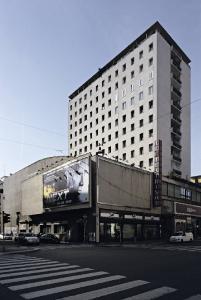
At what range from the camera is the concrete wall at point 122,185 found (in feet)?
144

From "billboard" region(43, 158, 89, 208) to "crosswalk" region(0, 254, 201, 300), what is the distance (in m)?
31.0

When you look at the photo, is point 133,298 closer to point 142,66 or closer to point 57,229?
point 57,229

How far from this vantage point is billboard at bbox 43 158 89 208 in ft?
147

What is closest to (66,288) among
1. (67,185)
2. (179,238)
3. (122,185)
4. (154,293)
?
(154,293)

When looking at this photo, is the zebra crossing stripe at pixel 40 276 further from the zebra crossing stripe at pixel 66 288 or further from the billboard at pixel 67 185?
the billboard at pixel 67 185

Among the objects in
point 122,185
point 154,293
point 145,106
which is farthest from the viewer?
point 145,106

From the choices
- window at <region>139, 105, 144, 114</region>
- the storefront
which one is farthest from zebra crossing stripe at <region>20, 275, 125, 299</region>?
window at <region>139, 105, 144, 114</region>

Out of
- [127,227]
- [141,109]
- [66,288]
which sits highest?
[141,109]

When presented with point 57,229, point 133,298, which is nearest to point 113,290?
→ point 133,298

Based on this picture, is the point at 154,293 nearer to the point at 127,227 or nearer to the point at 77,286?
the point at 77,286

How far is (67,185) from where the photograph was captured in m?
49.6

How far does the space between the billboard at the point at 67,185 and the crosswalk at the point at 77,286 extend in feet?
102

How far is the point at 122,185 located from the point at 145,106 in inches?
918

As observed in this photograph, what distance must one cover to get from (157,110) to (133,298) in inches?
2222
